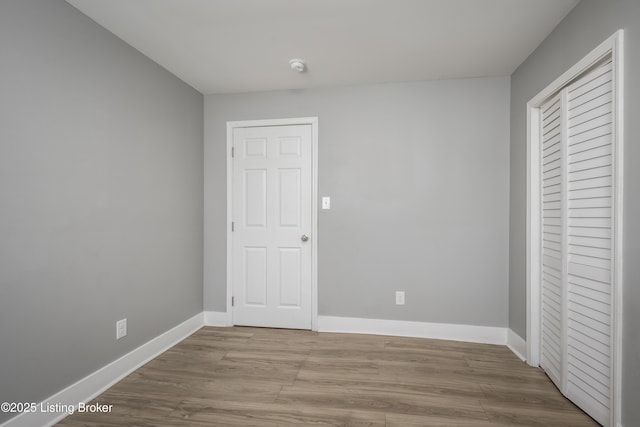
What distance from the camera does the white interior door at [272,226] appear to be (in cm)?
316

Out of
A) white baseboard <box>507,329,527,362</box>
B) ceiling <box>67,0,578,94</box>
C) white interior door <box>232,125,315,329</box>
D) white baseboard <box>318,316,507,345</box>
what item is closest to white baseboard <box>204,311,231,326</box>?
white interior door <box>232,125,315,329</box>

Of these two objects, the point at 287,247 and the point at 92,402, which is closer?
the point at 92,402

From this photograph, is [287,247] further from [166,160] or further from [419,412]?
[419,412]

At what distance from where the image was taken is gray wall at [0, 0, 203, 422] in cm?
156

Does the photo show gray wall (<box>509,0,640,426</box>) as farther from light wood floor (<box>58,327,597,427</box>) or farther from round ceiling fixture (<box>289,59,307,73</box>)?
round ceiling fixture (<box>289,59,307,73</box>)

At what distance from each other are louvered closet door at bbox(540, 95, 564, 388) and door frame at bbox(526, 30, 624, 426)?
53 mm

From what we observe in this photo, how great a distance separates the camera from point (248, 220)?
3.25 m

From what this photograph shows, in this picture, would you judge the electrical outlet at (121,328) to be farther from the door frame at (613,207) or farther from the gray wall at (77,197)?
the door frame at (613,207)


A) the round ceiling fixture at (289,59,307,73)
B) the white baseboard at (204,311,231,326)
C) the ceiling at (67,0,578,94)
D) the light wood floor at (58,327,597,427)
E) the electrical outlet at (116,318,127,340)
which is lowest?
the light wood floor at (58,327,597,427)

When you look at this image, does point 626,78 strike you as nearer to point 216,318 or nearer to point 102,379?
point 102,379

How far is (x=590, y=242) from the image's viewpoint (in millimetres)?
1786

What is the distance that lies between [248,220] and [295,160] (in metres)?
0.81

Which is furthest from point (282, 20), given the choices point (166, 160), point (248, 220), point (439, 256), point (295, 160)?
point (439, 256)

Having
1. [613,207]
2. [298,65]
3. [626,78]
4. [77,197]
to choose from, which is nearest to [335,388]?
[613,207]
